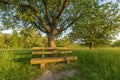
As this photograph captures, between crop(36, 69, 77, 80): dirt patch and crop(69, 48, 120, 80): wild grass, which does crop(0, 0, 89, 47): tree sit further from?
crop(36, 69, 77, 80): dirt patch

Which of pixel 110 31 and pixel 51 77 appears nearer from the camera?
pixel 51 77

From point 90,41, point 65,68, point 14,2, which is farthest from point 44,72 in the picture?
point 90,41

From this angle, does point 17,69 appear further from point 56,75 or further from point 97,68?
point 97,68

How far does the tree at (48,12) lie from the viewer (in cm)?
1183

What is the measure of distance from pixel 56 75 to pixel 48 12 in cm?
569

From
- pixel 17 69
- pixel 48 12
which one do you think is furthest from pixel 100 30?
pixel 17 69

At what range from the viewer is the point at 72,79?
8578 mm

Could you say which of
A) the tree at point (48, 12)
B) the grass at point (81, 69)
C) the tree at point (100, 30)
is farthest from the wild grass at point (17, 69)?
the tree at point (100, 30)

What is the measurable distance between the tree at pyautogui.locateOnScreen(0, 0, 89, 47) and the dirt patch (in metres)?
3.62

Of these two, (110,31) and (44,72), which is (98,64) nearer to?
(44,72)

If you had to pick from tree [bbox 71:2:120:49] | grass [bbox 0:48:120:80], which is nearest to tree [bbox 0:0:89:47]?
grass [bbox 0:48:120:80]

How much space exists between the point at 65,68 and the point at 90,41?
72.5 feet

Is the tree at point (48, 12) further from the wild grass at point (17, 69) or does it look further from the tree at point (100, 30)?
the tree at point (100, 30)

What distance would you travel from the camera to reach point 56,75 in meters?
9.18
